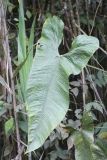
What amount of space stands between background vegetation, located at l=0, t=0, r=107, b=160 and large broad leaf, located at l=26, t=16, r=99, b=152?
10 centimetres

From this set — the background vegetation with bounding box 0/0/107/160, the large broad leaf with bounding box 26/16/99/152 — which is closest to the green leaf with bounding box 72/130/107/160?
the background vegetation with bounding box 0/0/107/160

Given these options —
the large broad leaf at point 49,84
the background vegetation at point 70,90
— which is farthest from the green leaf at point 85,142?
the large broad leaf at point 49,84

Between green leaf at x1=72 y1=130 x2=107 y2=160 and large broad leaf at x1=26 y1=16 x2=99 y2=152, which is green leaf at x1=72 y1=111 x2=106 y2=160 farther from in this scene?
large broad leaf at x1=26 y1=16 x2=99 y2=152

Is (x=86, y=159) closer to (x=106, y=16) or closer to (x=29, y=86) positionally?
(x=29, y=86)

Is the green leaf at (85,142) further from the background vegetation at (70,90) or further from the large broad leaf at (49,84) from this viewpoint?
the large broad leaf at (49,84)

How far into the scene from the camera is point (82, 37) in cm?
105

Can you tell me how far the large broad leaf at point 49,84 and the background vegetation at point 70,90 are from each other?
10 cm

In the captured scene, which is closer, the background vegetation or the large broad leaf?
the large broad leaf

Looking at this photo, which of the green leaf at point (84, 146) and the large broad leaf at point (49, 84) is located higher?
the large broad leaf at point (49, 84)

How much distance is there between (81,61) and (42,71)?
108 mm

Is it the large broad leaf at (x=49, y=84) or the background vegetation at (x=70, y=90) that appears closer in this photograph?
the large broad leaf at (x=49, y=84)

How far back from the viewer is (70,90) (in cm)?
149

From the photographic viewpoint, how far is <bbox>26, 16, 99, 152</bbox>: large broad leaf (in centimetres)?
86

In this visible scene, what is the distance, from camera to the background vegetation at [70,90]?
3.67 feet
